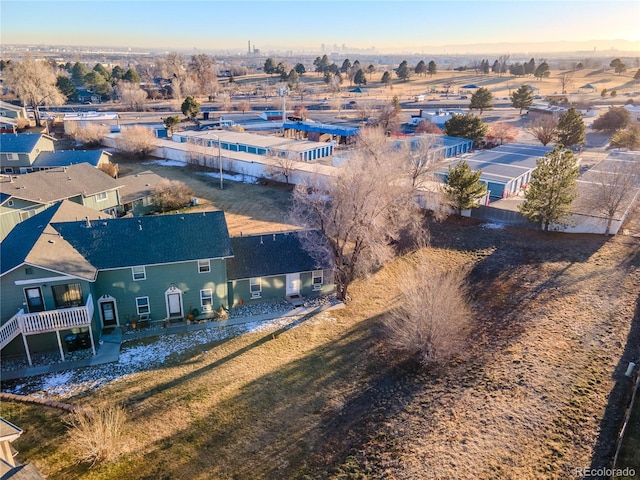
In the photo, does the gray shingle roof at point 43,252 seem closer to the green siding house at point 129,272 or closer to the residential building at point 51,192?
the green siding house at point 129,272

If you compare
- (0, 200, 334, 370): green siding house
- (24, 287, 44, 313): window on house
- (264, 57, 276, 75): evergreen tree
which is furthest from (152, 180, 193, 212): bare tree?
(264, 57, 276, 75): evergreen tree

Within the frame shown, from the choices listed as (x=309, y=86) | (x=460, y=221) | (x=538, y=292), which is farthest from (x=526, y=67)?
(x=538, y=292)

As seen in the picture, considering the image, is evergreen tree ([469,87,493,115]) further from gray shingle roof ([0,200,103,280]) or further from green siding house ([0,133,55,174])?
gray shingle roof ([0,200,103,280])

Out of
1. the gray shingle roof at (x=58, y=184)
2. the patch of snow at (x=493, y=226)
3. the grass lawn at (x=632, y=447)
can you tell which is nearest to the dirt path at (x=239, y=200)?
the gray shingle roof at (x=58, y=184)

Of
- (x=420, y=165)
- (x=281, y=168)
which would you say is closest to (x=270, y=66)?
(x=281, y=168)

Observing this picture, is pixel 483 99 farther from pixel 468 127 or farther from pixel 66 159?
pixel 66 159
